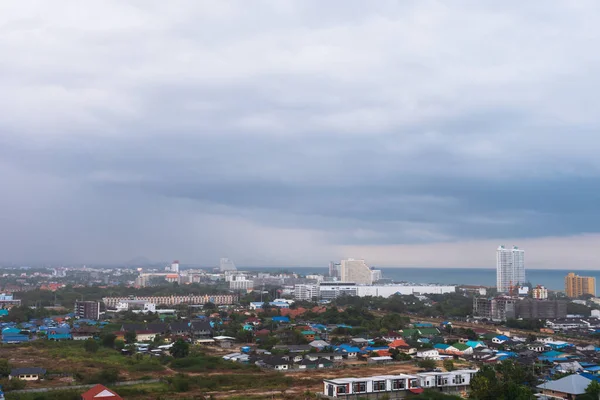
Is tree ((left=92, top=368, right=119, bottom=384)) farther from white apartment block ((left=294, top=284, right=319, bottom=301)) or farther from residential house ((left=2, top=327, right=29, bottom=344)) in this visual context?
white apartment block ((left=294, top=284, right=319, bottom=301))

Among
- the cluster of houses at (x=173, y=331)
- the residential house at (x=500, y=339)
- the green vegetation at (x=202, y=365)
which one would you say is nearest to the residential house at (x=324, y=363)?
the green vegetation at (x=202, y=365)

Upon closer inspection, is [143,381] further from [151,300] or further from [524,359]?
[151,300]

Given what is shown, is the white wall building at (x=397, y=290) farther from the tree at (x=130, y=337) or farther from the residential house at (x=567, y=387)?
the residential house at (x=567, y=387)

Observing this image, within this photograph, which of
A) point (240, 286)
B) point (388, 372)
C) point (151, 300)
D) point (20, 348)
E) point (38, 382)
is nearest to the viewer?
point (38, 382)

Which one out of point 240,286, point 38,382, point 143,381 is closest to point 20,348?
point 38,382

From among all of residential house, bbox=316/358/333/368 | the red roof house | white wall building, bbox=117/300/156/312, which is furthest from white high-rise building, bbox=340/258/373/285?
the red roof house
